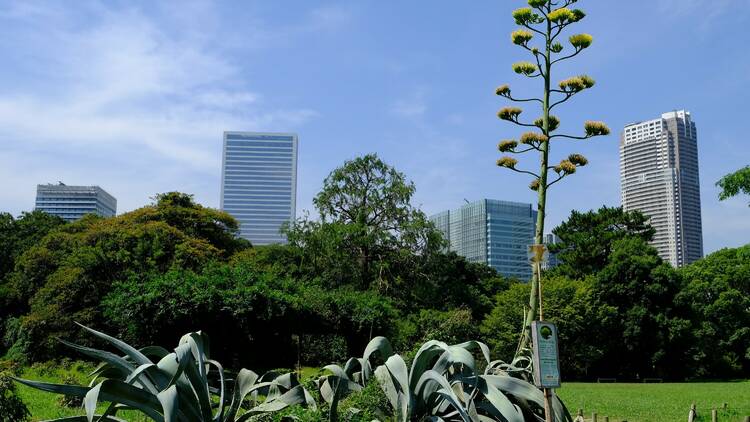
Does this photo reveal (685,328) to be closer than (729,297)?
Yes

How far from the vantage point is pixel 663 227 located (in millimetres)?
120438

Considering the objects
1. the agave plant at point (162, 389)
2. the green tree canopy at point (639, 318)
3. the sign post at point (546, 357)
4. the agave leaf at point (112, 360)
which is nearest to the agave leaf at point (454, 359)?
the sign post at point (546, 357)

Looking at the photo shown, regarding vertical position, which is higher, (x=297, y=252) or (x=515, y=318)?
(x=297, y=252)

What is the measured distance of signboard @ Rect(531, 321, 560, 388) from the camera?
5117 mm

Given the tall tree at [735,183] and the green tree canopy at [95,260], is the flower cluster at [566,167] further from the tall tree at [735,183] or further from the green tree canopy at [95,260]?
the green tree canopy at [95,260]

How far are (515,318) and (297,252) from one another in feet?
35.5

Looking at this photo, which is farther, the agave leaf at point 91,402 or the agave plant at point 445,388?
the agave plant at point 445,388

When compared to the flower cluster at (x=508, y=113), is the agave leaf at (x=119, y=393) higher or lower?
lower

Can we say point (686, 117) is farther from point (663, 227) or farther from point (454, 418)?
point (454, 418)

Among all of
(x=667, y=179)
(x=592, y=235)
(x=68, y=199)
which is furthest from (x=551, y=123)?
(x=667, y=179)

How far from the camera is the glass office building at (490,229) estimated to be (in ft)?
298

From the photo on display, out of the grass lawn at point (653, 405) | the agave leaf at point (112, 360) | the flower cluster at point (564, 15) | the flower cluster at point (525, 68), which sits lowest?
the grass lawn at point (653, 405)

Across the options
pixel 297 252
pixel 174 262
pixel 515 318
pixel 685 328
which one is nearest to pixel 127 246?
pixel 174 262


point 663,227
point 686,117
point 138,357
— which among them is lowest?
point 138,357
